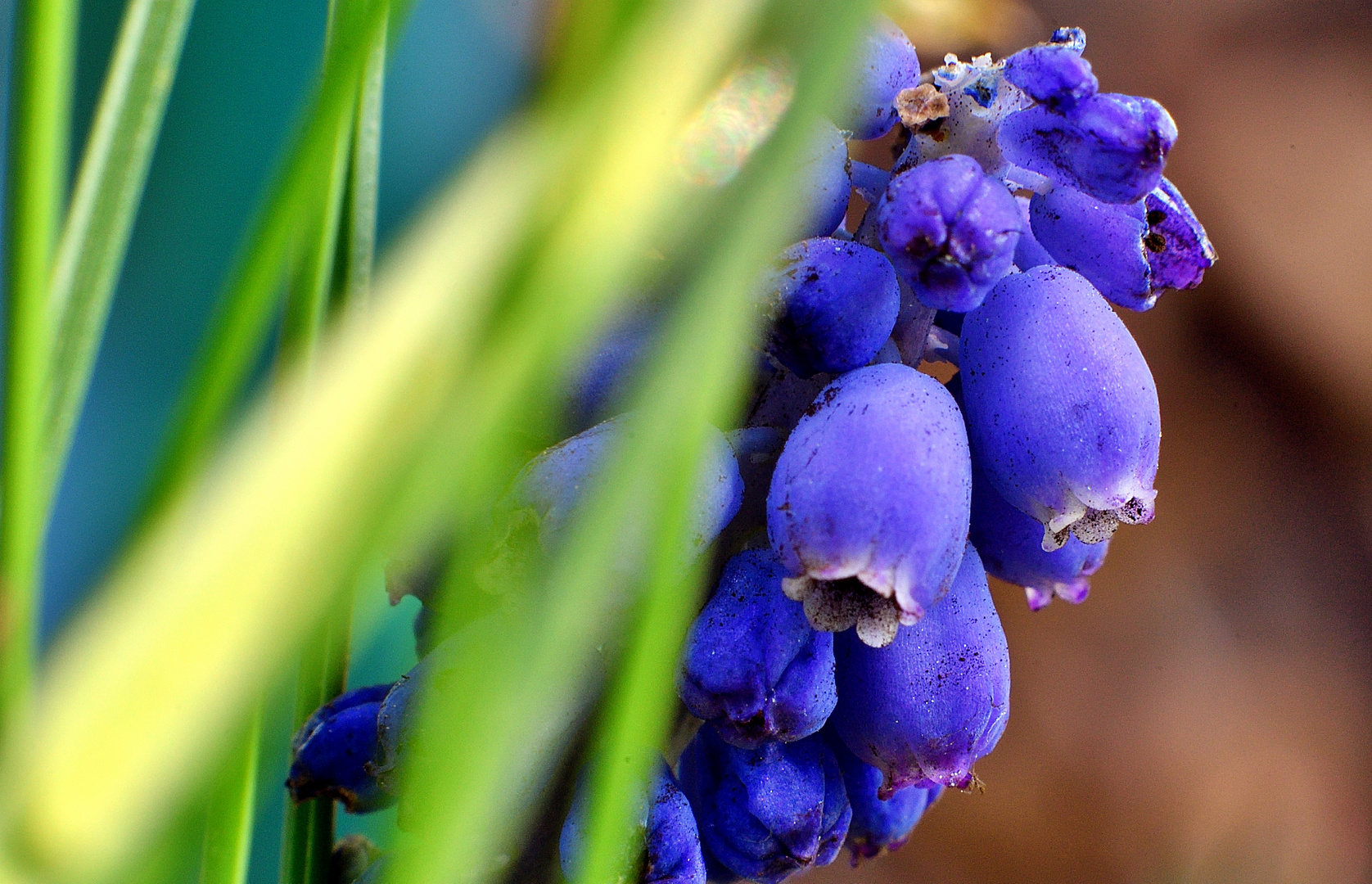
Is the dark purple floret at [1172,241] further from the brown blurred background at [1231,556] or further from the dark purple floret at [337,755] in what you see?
the brown blurred background at [1231,556]

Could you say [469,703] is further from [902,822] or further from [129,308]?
[129,308]

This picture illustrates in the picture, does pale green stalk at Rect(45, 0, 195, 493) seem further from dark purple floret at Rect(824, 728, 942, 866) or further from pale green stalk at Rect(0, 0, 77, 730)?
dark purple floret at Rect(824, 728, 942, 866)

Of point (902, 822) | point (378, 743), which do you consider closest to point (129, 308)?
point (378, 743)

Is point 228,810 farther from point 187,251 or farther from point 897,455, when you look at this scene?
point 187,251

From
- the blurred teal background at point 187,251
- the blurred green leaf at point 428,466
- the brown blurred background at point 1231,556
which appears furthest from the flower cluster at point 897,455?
the brown blurred background at point 1231,556

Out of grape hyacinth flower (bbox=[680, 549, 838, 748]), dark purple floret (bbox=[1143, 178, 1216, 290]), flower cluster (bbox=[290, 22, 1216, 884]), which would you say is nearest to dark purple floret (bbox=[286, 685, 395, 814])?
flower cluster (bbox=[290, 22, 1216, 884])

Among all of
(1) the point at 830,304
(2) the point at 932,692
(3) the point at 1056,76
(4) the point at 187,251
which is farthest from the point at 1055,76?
(4) the point at 187,251
